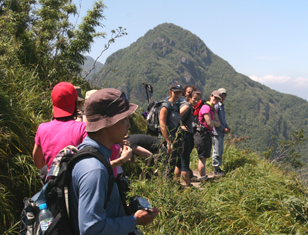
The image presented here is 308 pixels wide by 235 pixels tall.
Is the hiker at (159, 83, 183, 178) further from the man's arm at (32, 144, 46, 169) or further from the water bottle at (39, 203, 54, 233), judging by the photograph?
the water bottle at (39, 203, 54, 233)

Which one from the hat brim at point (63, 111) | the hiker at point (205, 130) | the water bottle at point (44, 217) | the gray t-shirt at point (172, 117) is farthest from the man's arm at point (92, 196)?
the hiker at point (205, 130)

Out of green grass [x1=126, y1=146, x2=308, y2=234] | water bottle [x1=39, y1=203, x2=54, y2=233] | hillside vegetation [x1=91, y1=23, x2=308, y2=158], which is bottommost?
green grass [x1=126, y1=146, x2=308, y2=234]

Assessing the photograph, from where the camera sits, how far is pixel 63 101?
209cm

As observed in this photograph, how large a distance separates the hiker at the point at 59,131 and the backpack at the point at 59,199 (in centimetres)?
63

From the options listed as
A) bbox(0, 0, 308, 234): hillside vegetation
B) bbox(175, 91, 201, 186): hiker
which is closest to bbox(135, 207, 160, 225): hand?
bbox(0, 0, 308, 234): hillside vegetation

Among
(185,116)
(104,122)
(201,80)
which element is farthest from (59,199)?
(201,80)

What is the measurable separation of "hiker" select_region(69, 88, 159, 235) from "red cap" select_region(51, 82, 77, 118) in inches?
32.0

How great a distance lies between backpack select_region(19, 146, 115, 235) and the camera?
1181mm

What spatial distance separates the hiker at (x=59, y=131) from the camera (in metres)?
1.89

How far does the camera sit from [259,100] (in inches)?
5664

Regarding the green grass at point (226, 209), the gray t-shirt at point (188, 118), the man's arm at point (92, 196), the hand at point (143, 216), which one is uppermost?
the gray t-shirt at point (188, 118)

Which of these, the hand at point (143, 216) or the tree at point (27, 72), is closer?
the hand at point (143, 216)

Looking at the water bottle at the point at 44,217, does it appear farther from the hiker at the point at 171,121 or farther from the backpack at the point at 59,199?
the hiker at the point at 171,121

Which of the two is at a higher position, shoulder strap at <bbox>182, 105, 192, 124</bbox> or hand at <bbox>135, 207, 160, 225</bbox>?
→ shoulder strap at <bbox>182, 105, 192, 124</bbox>
